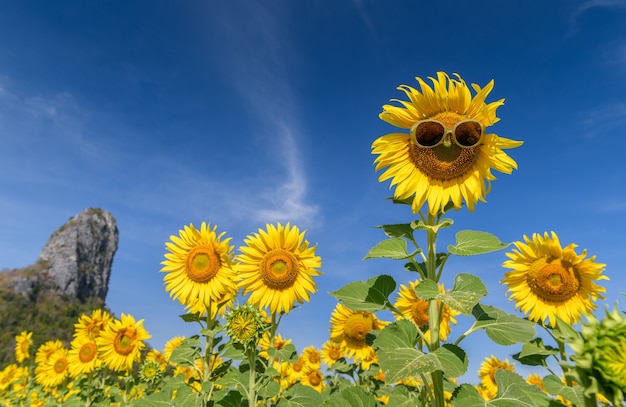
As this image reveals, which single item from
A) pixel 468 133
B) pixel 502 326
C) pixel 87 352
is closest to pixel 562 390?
pixel 502 326

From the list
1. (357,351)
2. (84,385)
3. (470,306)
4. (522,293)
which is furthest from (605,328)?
(84,385)

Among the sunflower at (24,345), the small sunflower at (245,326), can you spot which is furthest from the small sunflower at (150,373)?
the sunflower at (24,345)

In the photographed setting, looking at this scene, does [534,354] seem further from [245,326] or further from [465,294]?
[245,326]

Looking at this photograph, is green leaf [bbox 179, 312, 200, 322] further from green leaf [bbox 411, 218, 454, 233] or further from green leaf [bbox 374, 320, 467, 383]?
green leaf [bbox 411, 218, 454, 233]

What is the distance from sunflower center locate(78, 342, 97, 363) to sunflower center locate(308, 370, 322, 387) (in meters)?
4.35

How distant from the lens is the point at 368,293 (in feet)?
11.2

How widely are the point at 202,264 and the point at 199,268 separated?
7 cm

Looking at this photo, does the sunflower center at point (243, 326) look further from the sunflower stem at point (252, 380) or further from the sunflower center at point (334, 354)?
the sunflower center at point (334, 354)

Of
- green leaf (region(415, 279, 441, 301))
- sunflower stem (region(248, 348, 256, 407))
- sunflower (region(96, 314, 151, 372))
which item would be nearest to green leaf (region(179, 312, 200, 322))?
sunflower stem (region(248, 348, 256, 407))

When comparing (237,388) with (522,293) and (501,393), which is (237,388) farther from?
(522,293)

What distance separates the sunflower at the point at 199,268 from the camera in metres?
6.15

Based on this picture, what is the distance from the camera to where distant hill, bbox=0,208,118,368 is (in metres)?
126

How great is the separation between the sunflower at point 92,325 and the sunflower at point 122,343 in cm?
60

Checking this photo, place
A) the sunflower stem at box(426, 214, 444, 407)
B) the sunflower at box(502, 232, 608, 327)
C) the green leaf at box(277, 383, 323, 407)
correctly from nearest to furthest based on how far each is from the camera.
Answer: the sunflower stem at box(426, 214, 444, 407)
the green leaf at box(277, 383, 323, 407)
the sunflower at box(502, 232, 608, 327)
